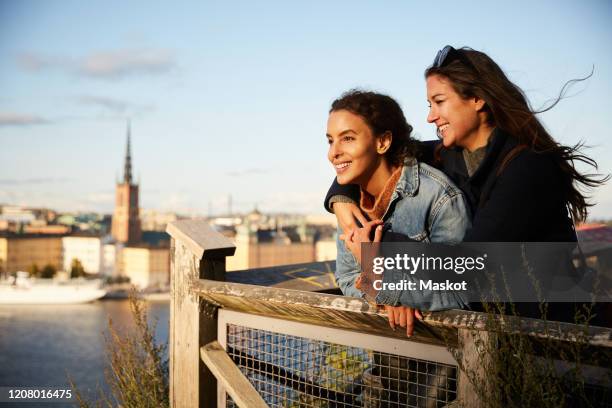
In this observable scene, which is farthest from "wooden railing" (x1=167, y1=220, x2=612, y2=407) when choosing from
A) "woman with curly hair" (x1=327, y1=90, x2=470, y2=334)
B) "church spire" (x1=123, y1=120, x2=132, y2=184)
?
"church spire" (x1=123, y1=120, x2=132, y2=184)

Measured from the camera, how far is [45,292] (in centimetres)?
5888

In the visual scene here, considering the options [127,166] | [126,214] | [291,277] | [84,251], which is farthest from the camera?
[127,166]

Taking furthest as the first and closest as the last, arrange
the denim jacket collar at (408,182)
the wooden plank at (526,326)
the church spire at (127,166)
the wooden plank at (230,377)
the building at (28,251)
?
the church spire at (127,166)
the building at (28,251)
the wooden plank at (230,377)
the denim jacket collar at (408,182)
the wooden plank at (526,326)

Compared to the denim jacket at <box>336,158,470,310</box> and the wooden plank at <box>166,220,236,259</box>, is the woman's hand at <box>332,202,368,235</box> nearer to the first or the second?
the denim jacket at <box>336,158,470,310</box>

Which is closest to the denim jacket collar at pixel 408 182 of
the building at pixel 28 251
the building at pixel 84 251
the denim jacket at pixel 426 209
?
the denim jacket at pixel 426 209

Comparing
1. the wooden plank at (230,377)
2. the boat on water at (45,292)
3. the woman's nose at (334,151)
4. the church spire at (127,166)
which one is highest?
the church spire at (127,166)

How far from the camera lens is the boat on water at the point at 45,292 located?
5844cm

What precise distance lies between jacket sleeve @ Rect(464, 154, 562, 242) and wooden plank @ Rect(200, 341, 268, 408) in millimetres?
852

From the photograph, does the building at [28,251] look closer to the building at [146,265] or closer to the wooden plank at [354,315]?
the building at [146,265]

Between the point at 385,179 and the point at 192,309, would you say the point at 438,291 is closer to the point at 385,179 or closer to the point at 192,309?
the point at 385,179

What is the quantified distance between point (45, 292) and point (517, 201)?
61.8 meters

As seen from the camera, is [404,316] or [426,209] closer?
[404,316]

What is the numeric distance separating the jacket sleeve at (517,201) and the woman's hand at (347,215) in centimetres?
29

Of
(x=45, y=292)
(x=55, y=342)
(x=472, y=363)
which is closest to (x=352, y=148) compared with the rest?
(x=472, y=363)
